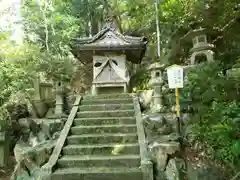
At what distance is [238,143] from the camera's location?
3.94 meters

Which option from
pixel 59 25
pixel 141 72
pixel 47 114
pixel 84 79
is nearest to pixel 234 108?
pixel 47 114

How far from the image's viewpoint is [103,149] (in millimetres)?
5668

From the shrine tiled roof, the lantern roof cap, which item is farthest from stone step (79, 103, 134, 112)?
the lantern roof cap

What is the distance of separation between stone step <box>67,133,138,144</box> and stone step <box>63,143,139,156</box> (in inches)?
8.8

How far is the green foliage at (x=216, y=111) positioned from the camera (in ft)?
14.0

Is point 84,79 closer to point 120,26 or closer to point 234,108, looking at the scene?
point 120,26

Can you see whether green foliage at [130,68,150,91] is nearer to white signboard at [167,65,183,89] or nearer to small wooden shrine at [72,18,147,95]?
small wooden shrine at [72,18,147,95]

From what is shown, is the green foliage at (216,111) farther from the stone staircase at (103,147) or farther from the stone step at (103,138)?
the stone step at (103,138)

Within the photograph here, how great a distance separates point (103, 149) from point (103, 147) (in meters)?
0.05

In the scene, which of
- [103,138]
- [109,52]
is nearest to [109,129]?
[103,138]

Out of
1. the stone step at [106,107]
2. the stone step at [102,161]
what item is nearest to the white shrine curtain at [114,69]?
the stone step at [106,107]

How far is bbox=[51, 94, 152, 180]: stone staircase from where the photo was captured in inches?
194

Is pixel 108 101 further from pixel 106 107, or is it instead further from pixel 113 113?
pixel 113 113

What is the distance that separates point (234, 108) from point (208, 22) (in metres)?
5.91
